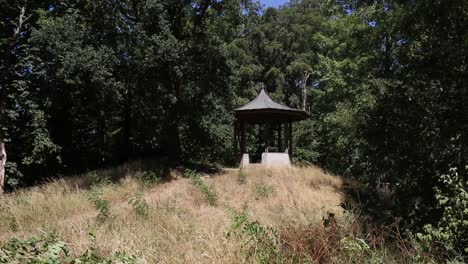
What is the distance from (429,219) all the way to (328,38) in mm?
25830

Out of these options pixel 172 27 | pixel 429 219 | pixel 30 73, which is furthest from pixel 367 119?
pixel 30 73

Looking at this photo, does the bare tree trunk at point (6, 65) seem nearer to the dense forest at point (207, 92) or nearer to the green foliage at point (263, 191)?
the dense forest at point (207, 92)

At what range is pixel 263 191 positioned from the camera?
41.0 ft

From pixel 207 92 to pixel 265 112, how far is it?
373 cm

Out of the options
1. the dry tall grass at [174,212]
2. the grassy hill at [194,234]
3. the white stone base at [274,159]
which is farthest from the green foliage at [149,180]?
the white stone base at [274,159]

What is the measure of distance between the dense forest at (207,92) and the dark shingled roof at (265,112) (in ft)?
2.75

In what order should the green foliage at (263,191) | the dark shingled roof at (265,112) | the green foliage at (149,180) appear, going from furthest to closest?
the dark shingled roof at (265,112) → the green foliage at (149,180) → the green foliage at (263,191)

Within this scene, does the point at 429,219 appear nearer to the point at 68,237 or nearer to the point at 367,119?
the point at 367,119

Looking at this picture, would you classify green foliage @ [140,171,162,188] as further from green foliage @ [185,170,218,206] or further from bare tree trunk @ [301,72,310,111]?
bare tree trunk @ [301,72,310,111]

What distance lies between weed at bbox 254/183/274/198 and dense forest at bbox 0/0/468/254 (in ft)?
9.26

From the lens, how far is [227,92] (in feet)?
58.4

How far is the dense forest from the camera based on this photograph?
5.97m

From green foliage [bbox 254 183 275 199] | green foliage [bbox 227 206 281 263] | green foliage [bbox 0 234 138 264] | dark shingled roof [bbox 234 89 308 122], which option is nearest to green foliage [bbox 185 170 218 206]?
green foliage [bbox 254 183 275 199]

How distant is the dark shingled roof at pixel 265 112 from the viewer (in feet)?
64.7
